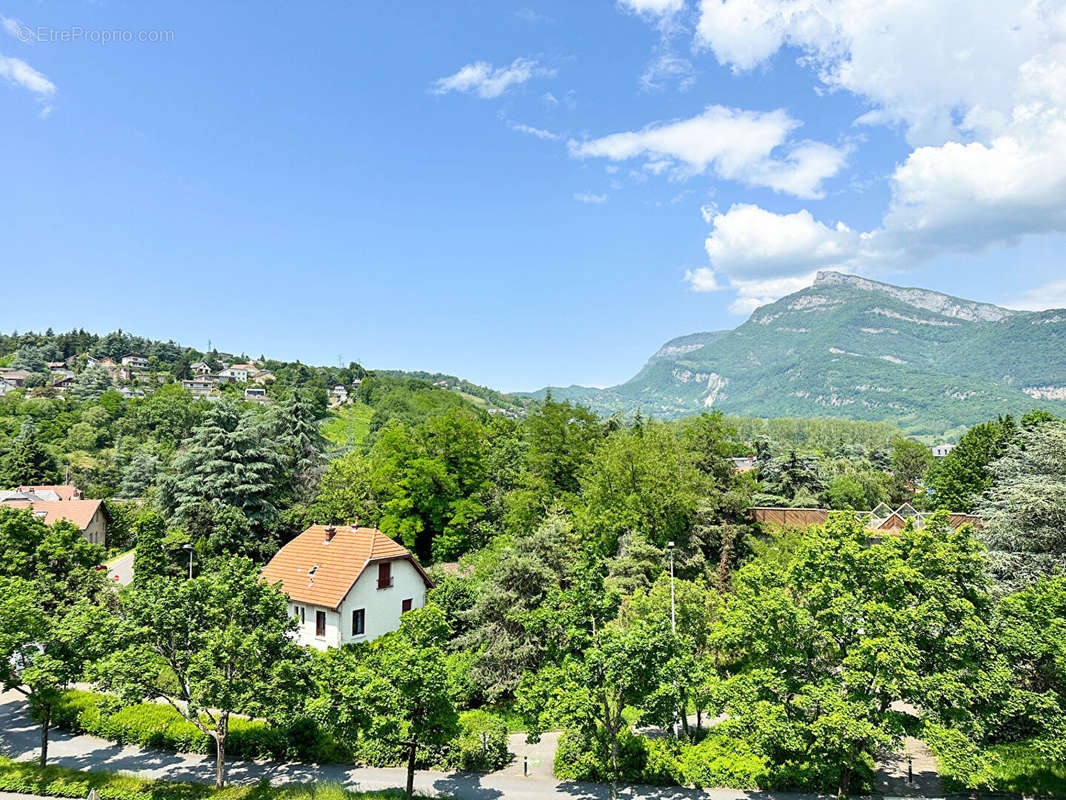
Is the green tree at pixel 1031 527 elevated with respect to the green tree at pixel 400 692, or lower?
elevated

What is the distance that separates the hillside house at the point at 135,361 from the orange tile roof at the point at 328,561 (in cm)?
15640

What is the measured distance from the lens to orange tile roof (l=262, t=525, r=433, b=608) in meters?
30.2

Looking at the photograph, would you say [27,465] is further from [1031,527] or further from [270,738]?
[1031,527]

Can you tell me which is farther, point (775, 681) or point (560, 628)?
point (560, 628)

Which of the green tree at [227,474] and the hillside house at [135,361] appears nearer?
the green tree at [227,474]

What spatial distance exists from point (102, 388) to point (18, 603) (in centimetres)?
12443

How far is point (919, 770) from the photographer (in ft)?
61.8

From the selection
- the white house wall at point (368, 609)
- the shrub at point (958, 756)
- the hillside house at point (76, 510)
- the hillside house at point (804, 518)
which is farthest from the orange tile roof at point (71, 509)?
the shrub at point (958, 756)

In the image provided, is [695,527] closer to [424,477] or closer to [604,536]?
[604,536]

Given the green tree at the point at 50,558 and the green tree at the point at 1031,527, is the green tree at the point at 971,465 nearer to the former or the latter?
the green tree at the point at 1031,527

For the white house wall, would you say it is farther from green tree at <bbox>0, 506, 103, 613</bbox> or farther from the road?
green tree at <bbox>0, 506, 103, 613</bbox>

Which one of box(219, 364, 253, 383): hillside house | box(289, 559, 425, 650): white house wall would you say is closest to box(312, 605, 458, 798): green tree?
box(289, 559, 425, 650): white house wall

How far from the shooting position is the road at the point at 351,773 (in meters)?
17.9

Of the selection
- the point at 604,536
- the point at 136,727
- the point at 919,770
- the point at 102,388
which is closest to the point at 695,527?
the point at 604,536
